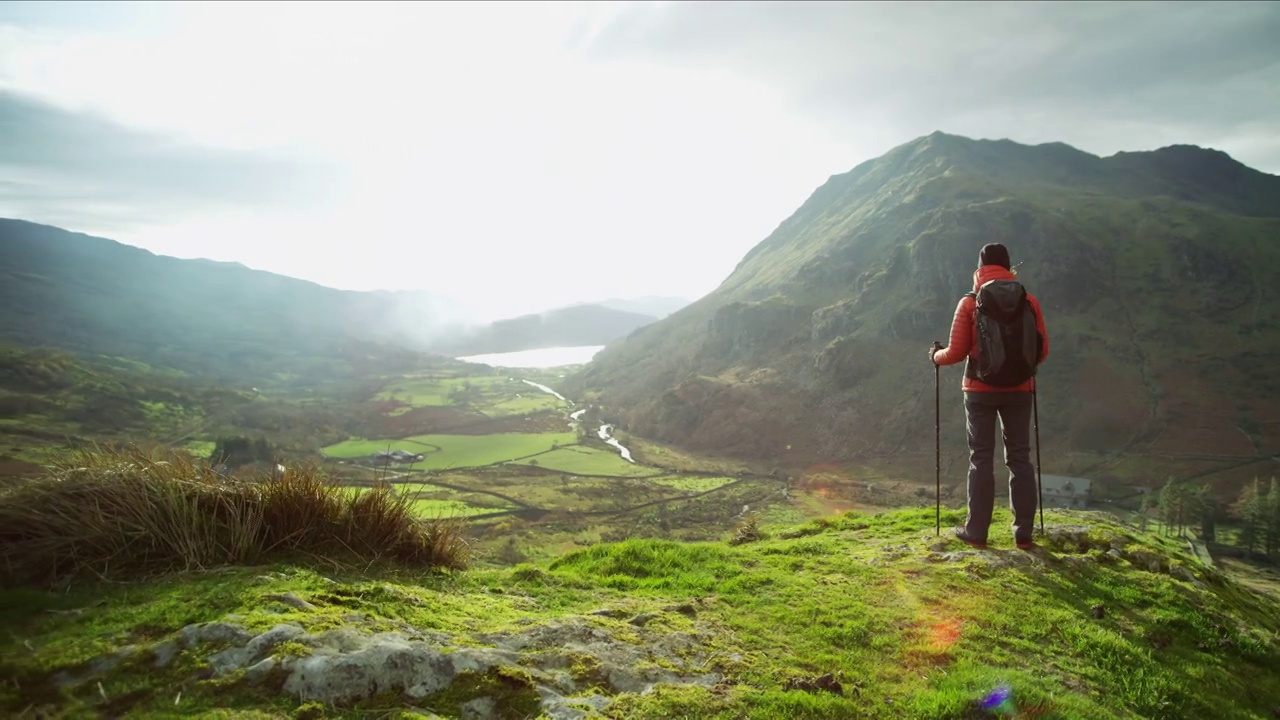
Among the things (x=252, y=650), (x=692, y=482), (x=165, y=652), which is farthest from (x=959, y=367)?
(x=165, y=652)

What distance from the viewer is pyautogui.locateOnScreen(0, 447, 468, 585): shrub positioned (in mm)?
4262

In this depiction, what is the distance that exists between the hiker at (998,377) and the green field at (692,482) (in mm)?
54171

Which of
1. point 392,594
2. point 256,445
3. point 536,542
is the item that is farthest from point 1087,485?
point 256,445

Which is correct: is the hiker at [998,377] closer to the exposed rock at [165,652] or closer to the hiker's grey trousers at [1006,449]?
the hiker's grey trousers at [1006,449]

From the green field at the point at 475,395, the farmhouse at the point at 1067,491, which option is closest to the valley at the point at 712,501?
the farmhouse at the point at 1067,491

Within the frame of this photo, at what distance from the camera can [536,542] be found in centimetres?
3994

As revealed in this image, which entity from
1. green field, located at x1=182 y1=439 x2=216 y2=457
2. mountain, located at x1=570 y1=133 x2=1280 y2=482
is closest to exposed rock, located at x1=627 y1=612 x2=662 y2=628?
green field, located at x1=182 y1=439 x2=216 y2=457

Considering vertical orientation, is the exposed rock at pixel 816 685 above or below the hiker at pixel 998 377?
below

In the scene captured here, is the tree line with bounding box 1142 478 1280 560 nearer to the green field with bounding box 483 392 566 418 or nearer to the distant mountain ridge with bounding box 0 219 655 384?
the green field with bounding box 483 392 566 418

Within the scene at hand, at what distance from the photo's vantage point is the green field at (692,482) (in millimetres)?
62469

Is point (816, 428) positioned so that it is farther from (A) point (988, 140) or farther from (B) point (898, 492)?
(A) point (988, 140)

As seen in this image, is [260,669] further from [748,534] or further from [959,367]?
[959,367]

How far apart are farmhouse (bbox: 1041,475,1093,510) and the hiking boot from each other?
5933 cm

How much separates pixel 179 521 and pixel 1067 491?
71874mm
